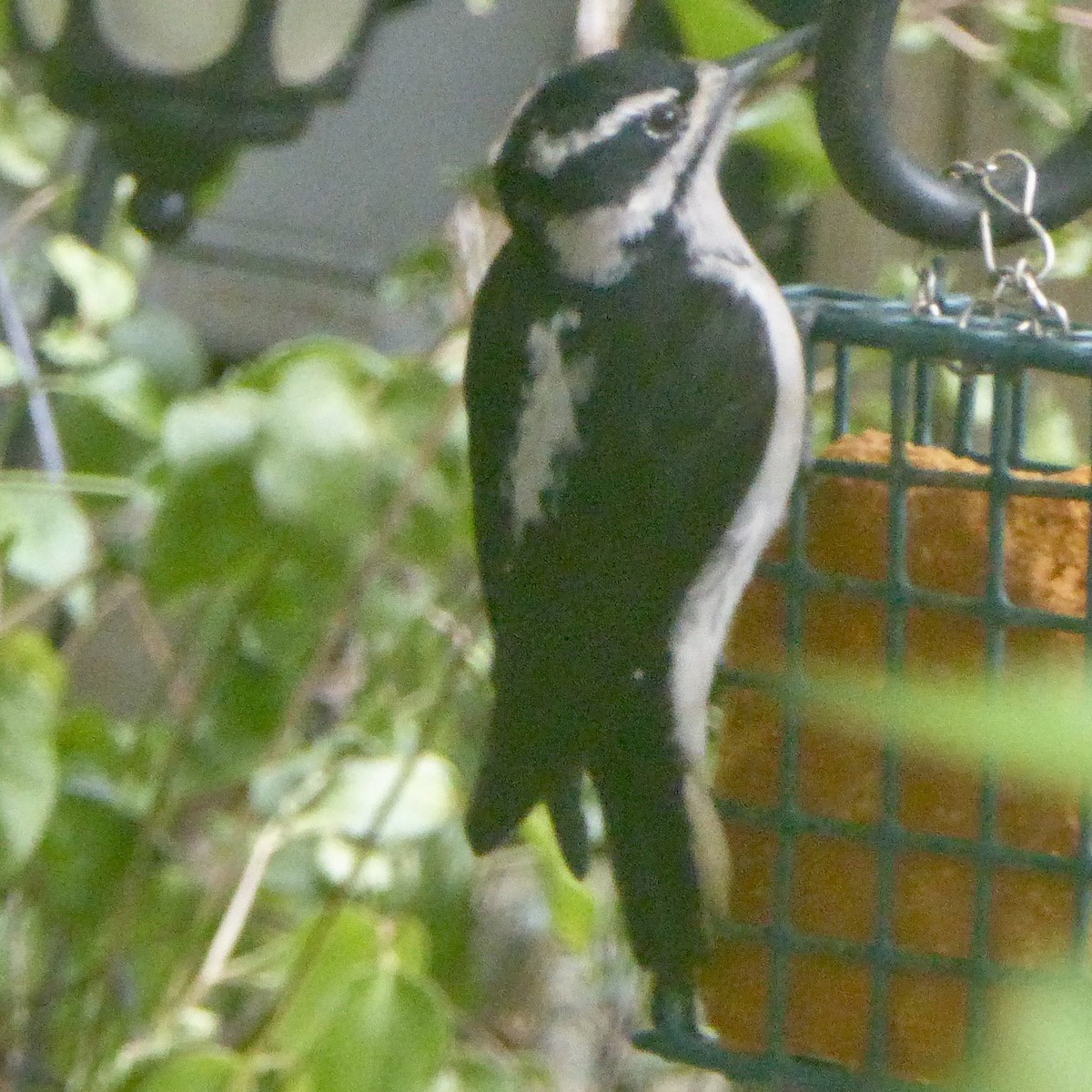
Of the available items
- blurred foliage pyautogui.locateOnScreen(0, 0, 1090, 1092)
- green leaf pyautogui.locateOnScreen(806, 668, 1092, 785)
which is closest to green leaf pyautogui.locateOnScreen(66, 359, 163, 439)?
blurred foliage pyautogui.locateOnScreen(0, 0, 1090, 1092)

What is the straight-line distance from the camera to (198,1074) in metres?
0.90

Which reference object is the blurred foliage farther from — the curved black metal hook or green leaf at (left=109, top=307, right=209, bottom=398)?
the curved black metal hook

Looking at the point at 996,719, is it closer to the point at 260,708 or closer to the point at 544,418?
the point at 544,418

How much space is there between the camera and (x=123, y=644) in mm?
2076

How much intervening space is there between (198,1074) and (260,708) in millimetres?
244

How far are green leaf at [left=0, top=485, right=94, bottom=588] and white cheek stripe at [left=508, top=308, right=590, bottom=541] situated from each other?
47 cm

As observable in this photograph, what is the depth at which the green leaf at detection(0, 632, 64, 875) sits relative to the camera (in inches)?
35.1

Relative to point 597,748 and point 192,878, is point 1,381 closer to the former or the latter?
point 192,878

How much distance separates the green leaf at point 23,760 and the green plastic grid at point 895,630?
379 millimetres

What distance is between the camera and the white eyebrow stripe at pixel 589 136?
0.54 metres

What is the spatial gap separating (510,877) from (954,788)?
0.92 m

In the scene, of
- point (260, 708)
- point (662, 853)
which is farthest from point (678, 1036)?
point (260, 708)

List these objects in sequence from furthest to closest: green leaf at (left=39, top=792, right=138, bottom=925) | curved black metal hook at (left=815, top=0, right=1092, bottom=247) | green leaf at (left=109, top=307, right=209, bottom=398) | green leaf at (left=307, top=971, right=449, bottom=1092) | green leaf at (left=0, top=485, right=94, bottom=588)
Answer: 1. green leaf at (left=109, top=307, right=209, bottom=398)
2. green leaf at (left=39, top=792, right=138, bottom=925)
3. green leaf at (left=0, top=485, right=94, bottom=588)
4. green leaf at (left=307, top=971, right=449, bottom=1092)
5. curved black metal hook at (left=815, top=0, right=1092, bottom=247)

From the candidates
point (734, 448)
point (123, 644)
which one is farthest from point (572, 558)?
point (123, 644)
